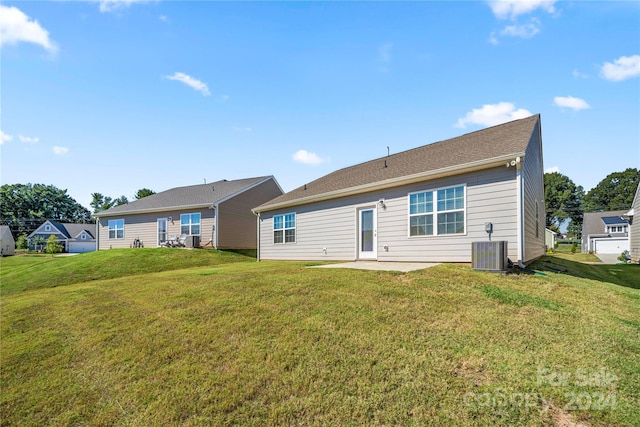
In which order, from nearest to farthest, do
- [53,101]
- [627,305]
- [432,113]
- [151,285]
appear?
[627,305] → [151,285] → [53,101] → [432,113]

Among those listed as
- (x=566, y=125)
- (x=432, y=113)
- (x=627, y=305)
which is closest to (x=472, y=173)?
(x=627, y=305)

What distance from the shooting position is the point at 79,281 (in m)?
10.8

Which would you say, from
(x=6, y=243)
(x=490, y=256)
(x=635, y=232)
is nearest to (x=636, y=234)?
(x=635, y=232)

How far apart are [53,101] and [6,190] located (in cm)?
7036

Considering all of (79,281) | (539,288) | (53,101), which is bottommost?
(79,281)

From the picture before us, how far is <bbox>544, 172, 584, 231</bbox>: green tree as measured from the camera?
66812 mm

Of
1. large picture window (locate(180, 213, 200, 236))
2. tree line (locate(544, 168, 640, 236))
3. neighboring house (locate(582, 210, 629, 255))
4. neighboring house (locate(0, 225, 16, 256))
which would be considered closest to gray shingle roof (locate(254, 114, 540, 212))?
large picture window (locate(180, 213, 200, 236))

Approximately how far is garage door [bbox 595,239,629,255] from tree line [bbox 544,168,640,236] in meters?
33.9

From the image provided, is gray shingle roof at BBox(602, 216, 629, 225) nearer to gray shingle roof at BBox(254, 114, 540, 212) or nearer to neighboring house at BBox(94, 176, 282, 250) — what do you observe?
gray shingle roof at BBox(254, 114, 540, 212)

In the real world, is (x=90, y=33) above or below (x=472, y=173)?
above

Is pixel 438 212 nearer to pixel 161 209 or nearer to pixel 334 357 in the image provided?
pixel 334 357

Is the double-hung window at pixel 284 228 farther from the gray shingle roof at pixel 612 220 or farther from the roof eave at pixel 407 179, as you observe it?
the gray shingle roof at pixel 612 220

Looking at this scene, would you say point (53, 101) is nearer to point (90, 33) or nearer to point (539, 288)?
point (90, 33)

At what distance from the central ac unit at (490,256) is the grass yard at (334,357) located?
90cm
